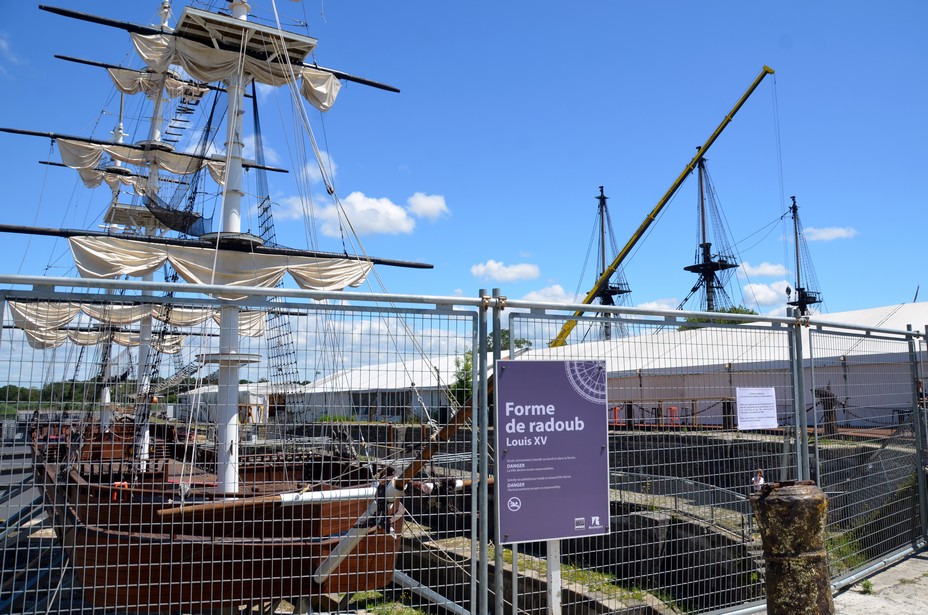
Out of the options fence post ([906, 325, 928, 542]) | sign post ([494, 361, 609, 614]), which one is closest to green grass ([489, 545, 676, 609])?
sign post ([494, 361, 609, 614])

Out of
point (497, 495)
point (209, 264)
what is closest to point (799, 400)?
point (497, 495)

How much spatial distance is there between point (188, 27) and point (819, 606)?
51.9ft

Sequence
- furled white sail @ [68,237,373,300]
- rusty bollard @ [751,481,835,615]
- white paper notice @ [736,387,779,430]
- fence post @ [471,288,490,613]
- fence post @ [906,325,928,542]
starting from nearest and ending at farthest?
rusty bollard @ [751,481,835,615]
fence post @ [471,288,490,613]
white paper notice @ [736,387,779,430]
fence post @ [906,325,928,542]
furled white sail @ [68,237,373,300]

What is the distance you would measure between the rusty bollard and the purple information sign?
3.56 feet

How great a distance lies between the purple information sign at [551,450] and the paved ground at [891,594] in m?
2.98

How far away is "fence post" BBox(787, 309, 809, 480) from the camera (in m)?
5.90

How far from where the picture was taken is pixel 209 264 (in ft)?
46.2

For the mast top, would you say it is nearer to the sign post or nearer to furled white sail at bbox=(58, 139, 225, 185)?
the sign post

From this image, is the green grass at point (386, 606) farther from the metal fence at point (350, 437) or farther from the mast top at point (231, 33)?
the mast top at point (231, 33)

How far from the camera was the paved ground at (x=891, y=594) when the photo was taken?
5.92 metres

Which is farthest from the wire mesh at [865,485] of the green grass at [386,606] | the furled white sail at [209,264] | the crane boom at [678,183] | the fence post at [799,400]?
the crane boom at [678,183]

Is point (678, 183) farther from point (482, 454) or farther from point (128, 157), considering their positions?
point (482, 454)

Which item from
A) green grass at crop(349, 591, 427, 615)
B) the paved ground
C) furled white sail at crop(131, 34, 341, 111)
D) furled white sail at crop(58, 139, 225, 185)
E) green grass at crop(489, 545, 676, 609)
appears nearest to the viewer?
green grass at crop(349, 591, 427, 615)

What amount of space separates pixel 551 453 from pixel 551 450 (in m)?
0.02
